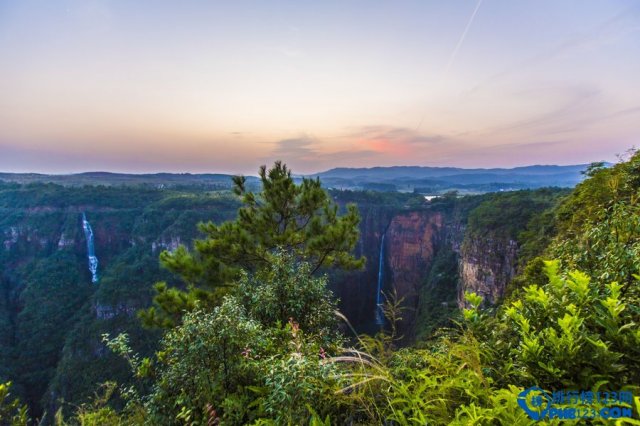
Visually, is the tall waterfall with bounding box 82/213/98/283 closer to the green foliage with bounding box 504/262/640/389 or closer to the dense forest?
the dense forest

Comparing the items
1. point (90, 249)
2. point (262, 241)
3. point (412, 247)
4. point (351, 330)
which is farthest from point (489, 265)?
point (90, 249)

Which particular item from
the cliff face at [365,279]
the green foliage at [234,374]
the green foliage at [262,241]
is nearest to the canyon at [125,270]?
the cliff face at [365,279]

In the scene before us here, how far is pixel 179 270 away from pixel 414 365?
724cm

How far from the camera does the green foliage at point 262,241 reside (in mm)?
8055

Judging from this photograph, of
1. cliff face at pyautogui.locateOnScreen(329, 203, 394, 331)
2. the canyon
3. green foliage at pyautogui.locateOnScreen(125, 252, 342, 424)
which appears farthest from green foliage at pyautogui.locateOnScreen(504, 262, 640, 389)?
cliff face at pyautogui.locateOnScreen(329, 203, 394, 331)

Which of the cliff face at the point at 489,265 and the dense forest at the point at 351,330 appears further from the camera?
the cliff face at the point at 489,265

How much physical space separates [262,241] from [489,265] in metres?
22.4

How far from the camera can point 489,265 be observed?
24.3 m

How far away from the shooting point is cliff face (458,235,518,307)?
22328mm

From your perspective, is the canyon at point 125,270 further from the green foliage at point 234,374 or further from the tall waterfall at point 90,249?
the green foliage at point 234,374

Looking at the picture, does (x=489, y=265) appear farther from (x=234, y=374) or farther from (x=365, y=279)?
(x=365, y=279)

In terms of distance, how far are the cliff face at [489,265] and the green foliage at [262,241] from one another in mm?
18243

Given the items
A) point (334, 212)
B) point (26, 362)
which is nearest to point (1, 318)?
point (26, 362)

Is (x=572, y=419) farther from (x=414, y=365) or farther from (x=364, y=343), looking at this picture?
(x=364, y=343)
